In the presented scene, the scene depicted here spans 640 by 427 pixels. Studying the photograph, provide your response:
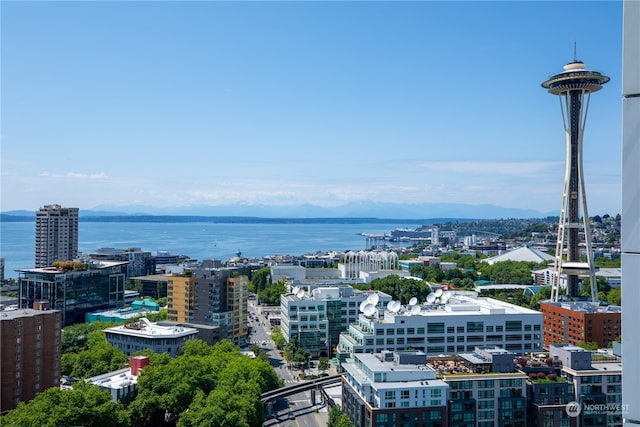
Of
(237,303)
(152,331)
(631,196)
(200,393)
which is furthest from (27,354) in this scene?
(631,196)

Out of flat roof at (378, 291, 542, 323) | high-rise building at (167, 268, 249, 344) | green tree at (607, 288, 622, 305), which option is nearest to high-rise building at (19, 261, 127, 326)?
high-rise building at (167, 268, 249, 344)

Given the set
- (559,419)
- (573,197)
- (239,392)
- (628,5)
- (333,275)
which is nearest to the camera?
(628,5)

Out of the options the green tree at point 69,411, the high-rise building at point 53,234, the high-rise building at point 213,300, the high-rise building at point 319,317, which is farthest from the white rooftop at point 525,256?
the green tree at point 69,411

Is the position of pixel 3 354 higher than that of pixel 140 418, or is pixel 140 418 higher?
pixel 3 354

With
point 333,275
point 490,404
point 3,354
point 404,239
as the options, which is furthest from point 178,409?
point 404,239

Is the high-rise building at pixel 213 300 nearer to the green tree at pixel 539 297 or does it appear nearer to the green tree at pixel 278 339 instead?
the green tree at pixel 278 339

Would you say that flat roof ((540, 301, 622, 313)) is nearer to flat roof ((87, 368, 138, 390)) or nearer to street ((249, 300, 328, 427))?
street ((249, 300, 328, 427))

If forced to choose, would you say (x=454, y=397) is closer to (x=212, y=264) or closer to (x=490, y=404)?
(x=490, y=404)
